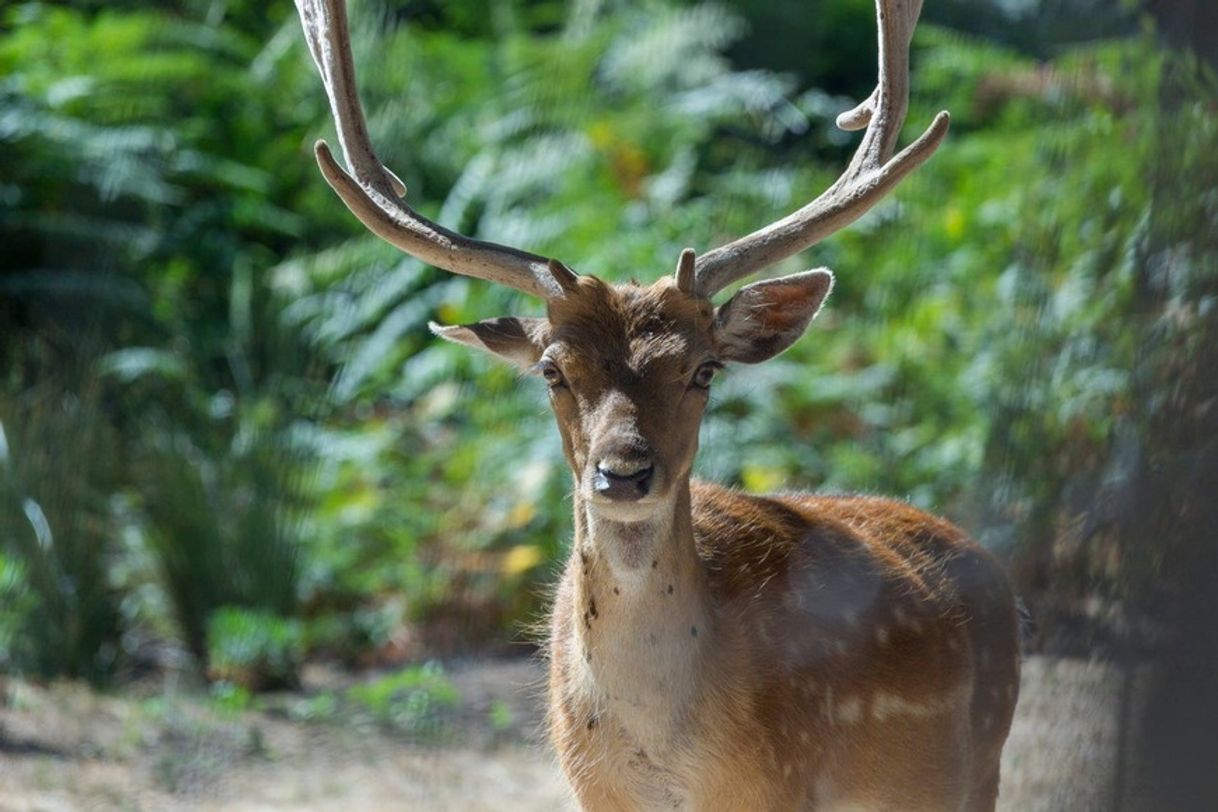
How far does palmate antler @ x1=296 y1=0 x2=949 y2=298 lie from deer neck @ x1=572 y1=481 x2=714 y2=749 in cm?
49

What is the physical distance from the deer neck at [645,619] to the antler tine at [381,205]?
1.72 feet

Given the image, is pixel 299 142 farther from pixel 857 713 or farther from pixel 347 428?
pixel 857 713

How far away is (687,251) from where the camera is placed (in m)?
3.44

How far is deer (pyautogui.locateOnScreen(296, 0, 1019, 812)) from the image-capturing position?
11.5 feet

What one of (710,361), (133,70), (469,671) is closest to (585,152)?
(133,70)

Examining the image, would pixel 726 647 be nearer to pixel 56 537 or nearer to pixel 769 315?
pixel 769 315

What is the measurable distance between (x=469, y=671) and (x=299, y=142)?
3.89 m

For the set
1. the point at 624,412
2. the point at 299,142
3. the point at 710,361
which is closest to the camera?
the point at 624,412

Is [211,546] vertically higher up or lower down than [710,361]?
lower down

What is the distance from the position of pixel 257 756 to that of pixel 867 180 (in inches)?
139

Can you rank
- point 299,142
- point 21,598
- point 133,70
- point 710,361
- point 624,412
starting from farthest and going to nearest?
point 299,142 → point 133,70 → point 21,598 → point 710,361 → point 624,412

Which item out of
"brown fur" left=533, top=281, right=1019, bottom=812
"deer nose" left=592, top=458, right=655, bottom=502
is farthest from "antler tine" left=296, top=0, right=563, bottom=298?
"deer nose" left=592, top=458, right=655, bottom=502

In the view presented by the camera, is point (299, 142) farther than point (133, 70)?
Yes

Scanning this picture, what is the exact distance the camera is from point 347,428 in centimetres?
854
